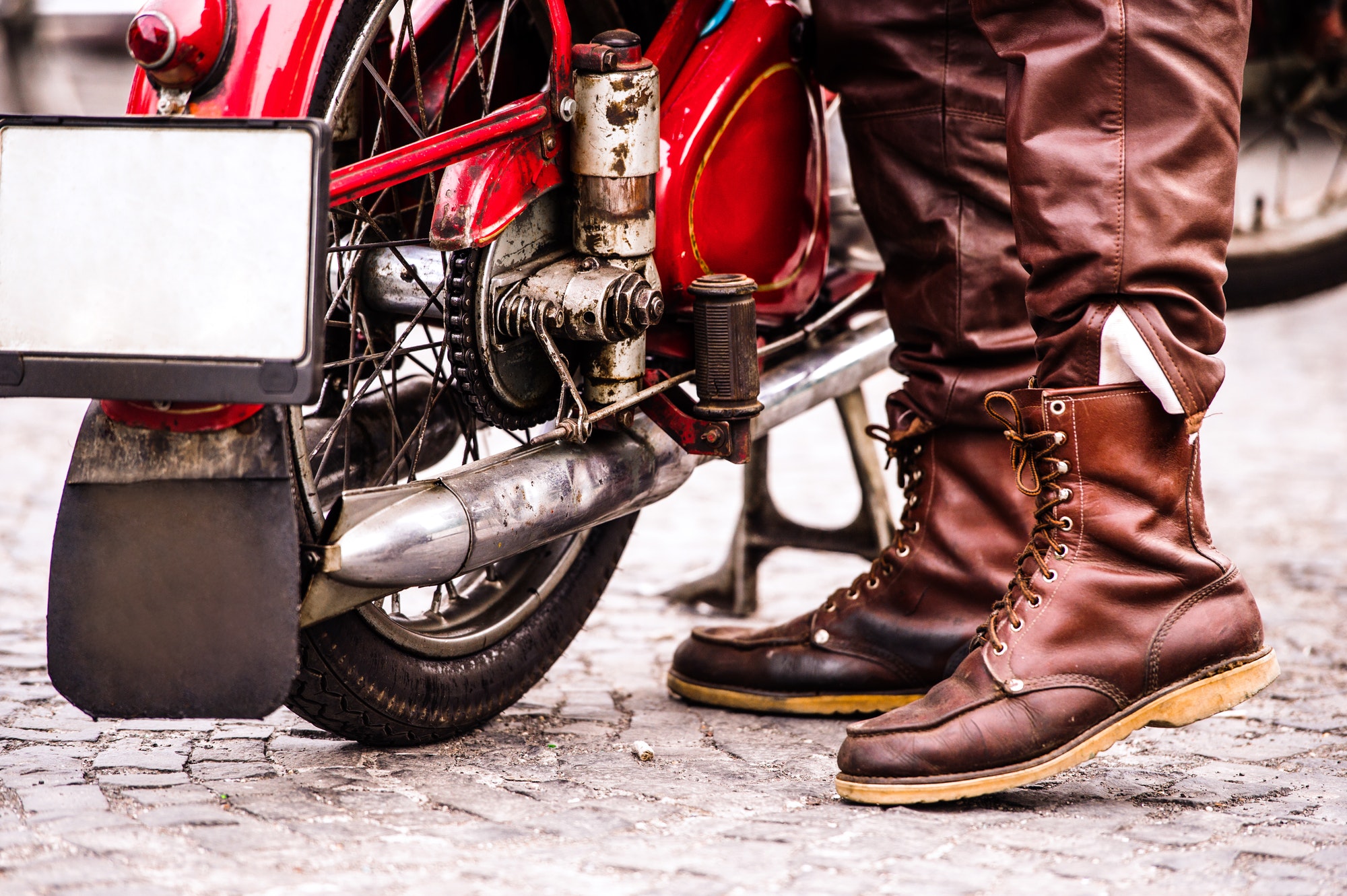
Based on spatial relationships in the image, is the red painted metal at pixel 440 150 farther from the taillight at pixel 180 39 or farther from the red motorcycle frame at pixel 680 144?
the taillight at pixel 180 39

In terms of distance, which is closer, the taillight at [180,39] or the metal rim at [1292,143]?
the taillight at [180,39]

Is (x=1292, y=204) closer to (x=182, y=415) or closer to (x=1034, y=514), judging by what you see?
(x=1034, y=514)

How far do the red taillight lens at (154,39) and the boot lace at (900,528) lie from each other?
1035mm

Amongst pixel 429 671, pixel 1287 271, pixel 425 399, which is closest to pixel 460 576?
pixel 429 671

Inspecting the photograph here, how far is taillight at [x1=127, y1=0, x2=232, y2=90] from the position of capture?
1.39 m

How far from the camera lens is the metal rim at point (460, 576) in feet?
4.83

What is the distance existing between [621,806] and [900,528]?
25.6 inches

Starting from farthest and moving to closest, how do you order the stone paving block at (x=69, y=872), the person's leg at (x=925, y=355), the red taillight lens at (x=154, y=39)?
the person's leg at (x=925, y=355) < the red taillight lens at (x=154, y=39) < the stone paving block at (x=69, y=872)

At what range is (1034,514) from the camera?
1.64m

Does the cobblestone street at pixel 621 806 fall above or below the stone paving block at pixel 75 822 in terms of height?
below

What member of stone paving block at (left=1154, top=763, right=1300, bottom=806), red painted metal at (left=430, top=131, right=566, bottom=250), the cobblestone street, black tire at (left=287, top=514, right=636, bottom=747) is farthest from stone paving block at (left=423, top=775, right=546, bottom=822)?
stone paving block at (left=1154, top=763, right=1300, bottom=806)

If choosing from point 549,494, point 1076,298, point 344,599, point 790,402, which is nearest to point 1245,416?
point 790,402

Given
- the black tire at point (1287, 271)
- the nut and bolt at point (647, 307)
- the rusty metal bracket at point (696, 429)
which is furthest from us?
the black tire at point (1287, 271)

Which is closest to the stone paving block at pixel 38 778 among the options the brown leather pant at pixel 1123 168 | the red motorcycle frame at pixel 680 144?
the red motorcycle frame at pixel 680 144
